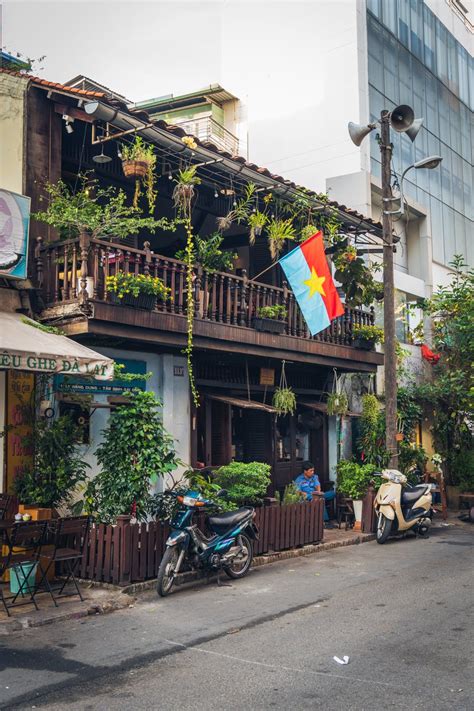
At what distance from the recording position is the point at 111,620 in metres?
8.39

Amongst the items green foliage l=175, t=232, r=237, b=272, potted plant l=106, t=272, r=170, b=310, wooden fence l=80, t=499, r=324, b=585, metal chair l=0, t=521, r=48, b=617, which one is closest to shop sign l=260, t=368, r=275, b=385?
green foliage l=175, t=232, r=237, b=272

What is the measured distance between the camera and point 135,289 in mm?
11414

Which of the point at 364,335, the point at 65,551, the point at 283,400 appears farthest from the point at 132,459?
the point at 364,335

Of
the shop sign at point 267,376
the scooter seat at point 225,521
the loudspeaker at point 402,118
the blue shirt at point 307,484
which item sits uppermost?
the loudspeaker at point 402,118

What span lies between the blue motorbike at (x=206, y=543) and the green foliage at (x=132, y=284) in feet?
10.3

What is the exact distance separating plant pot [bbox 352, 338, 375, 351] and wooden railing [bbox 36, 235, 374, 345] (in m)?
1.29

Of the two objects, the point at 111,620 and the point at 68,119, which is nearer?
the point at 111,620

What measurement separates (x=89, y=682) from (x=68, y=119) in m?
9.12

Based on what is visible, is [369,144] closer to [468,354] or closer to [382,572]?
[468,354]

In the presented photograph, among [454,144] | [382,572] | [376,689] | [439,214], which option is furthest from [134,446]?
[454,144]

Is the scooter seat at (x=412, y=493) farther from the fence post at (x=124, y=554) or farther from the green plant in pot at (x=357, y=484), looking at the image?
the fence post at (x=124, y=554)

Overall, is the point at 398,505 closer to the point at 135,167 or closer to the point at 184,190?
the point at 184,190

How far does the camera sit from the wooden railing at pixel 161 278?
11.3m

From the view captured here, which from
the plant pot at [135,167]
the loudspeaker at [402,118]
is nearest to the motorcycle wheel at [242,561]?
the plant pot at [135,167]
